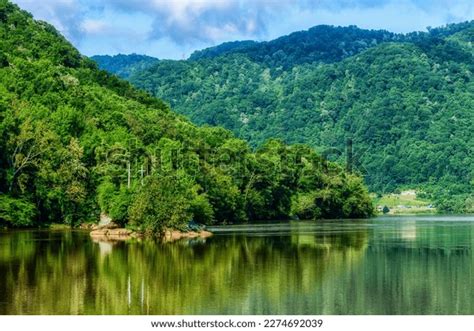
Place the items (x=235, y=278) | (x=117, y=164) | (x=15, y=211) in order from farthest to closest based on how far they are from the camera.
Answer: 1. (x=117, y=164)
2. (x=15, y=211)
3. (x=235, y=278)

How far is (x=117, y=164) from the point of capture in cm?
9038

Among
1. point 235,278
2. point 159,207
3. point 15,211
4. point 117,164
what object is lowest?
point 235,278

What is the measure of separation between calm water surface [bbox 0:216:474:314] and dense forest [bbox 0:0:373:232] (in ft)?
60.3

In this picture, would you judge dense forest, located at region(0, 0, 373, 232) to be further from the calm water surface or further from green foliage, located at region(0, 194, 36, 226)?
the calm water surface

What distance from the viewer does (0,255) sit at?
4753 cm

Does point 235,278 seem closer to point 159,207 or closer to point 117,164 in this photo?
point 159,207

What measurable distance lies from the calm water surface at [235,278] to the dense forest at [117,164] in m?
18.4

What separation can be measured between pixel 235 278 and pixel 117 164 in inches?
2120

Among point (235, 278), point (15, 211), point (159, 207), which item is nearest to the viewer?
point (235, 278)

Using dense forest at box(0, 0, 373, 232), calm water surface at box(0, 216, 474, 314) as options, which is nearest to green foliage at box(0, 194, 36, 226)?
dense forest at box(0, 0, 373, 232)

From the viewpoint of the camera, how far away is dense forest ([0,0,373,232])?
3179 inches

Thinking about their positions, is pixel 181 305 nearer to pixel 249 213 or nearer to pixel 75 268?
pixel 75 268

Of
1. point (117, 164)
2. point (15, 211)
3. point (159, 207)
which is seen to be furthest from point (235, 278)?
point (117, 164)

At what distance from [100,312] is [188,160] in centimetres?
7209
